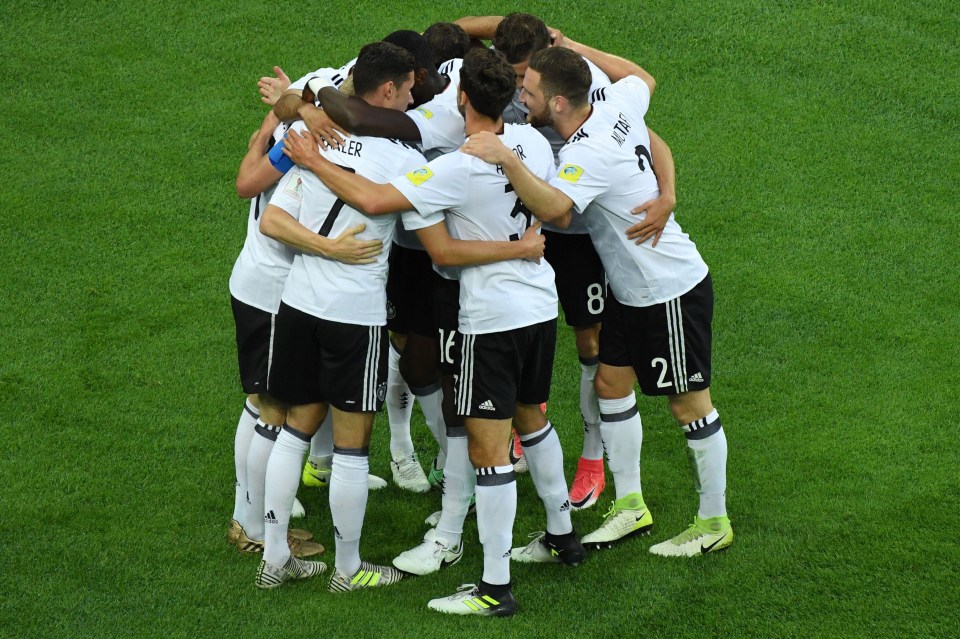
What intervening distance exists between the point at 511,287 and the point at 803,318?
3.41 meters

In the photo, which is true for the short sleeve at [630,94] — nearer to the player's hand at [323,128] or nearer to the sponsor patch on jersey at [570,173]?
the sponsor patch on jersey at [570,173]

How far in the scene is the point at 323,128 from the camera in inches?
188

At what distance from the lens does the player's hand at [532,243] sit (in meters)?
4.73

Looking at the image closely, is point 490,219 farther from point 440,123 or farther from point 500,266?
point 440,123

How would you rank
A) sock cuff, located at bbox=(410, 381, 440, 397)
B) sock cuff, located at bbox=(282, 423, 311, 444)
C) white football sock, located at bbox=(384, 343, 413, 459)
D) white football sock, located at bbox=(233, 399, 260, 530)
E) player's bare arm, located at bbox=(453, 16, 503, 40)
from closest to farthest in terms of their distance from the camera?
sock cuff, located at bbox=(282, 423, 311, 444)
white football sock, located at bbox=(233, 399, 260, 530)
sock cuff, located at bbox=(410, 381, 440, 397)
white football sock, located at bbox=(384, 343, 413, 459)
player's bare arm, located at bbox=(453, 16, 503, 40)

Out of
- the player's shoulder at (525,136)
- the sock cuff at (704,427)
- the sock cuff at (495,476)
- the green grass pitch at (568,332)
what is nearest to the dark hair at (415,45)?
the player's shoulder at (525,136)

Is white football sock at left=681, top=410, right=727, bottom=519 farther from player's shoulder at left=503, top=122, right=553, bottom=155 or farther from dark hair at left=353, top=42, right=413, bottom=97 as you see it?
dark hair at left=353, top=42, right=413, bottom=97

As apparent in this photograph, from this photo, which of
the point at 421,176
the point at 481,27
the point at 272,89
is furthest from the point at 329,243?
the point at 481,27

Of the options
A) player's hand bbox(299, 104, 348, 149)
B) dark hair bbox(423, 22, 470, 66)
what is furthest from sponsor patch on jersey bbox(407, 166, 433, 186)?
dark hair bbox(423, 22, 470, 66)

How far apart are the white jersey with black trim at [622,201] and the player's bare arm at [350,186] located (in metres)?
0.72

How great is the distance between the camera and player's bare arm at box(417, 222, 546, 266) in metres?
4.65

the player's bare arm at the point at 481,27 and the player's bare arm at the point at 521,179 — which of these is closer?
the player's bare arm at the point at 521,179

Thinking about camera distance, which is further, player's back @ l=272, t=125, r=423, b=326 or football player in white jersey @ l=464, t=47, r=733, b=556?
football player in white jersey @ l=464, t=47, r=733, b=556

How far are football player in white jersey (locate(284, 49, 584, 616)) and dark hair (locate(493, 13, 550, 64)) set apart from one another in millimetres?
895
